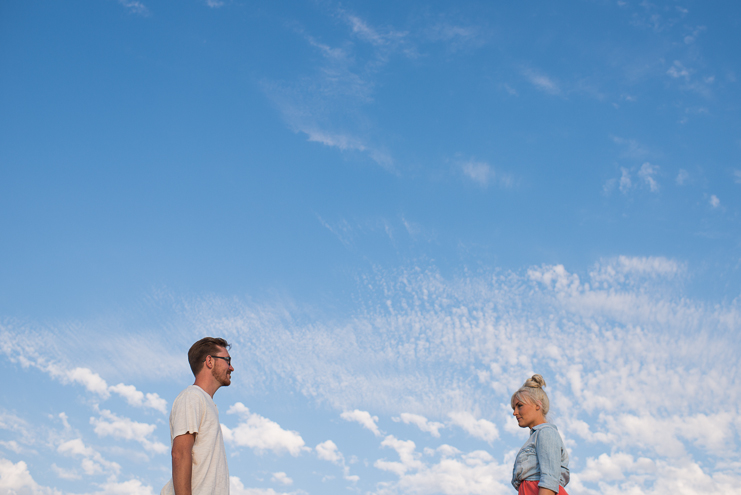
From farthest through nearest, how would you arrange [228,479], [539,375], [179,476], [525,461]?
1. [539,375]
2. [525,461]
3. [228,479]
4. [179,476]

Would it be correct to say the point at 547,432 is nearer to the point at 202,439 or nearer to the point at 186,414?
the point at 202,439

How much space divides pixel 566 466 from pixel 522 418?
0.65m

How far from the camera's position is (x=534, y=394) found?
6859 millimetres

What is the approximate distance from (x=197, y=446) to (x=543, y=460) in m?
3.51

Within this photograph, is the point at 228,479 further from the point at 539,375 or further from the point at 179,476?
the point at 539,375

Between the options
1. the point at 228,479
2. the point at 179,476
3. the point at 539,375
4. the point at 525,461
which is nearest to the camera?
the point at 179,476

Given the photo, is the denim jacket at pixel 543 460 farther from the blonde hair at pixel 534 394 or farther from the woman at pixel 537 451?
the blonde hair at pixel 534 394

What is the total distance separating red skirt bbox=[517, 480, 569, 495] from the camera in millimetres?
6266

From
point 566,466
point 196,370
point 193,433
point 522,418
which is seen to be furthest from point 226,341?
point 566,466

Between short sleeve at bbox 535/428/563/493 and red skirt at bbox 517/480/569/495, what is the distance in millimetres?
110

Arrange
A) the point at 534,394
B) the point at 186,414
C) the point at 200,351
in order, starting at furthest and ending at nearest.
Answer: the point at 534,394
the point at 200,351
the point at 186,414

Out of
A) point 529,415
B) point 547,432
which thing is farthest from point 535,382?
point 547,432

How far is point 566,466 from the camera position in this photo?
6.48 metres

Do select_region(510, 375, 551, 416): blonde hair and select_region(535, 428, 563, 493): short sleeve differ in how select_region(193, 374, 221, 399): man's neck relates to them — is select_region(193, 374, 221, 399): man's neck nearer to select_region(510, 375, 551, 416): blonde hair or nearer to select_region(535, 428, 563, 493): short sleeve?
select_region(510, 375, 551, 416): blonde hair
